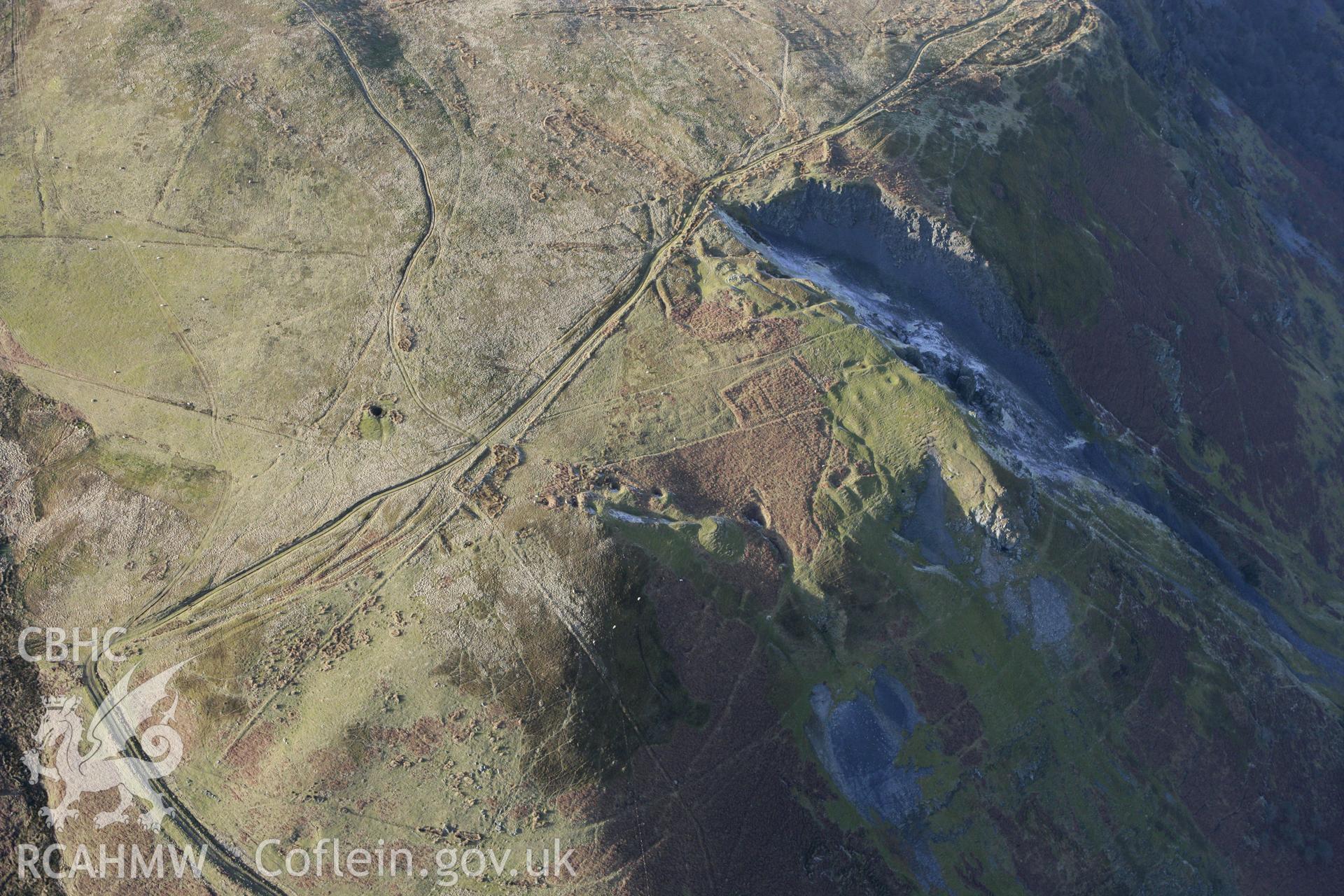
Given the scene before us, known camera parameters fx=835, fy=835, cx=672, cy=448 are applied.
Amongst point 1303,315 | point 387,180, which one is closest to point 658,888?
point 387,180

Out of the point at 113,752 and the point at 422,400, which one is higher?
the point at 422,400

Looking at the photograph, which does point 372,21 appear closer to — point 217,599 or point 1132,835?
point 217,599

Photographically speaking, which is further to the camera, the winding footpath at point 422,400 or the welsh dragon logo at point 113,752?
the welsh dragon logo at point 113,752

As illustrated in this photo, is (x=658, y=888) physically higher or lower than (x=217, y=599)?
lower

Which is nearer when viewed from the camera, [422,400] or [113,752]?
[113,752]

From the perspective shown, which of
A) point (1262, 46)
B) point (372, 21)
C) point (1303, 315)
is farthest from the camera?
point (1262, 46)

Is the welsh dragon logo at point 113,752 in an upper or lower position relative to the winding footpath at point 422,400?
lower

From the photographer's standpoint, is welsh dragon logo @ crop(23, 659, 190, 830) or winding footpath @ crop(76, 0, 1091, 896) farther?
welsh dragon logo @ crop(23, 659, 190, 830)

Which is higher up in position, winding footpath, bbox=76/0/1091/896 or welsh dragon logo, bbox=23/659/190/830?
winding footpath, bbox=76/0/1091/896
